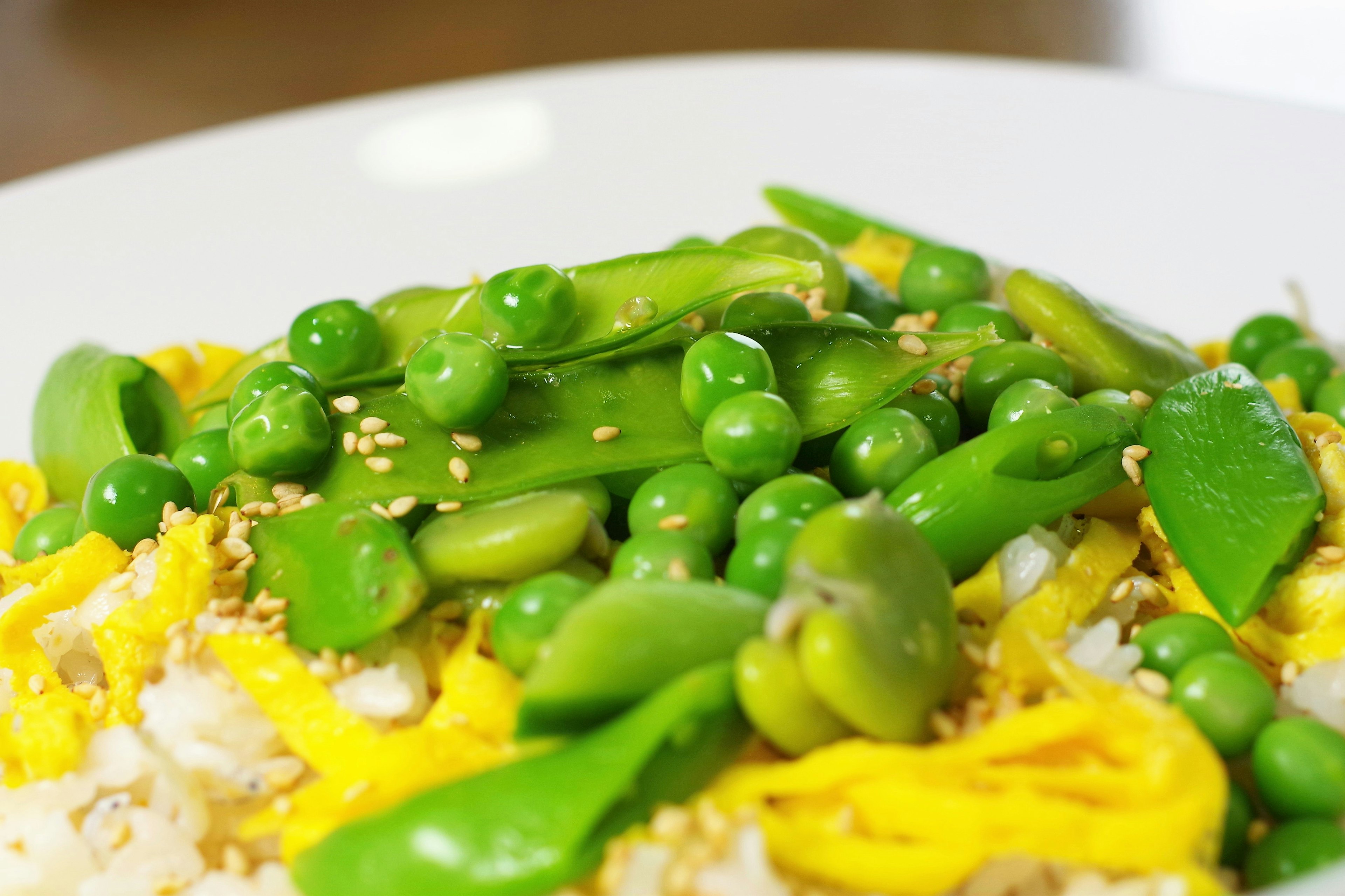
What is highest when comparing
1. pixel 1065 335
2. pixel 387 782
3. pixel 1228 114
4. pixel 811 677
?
pixel 1228 114

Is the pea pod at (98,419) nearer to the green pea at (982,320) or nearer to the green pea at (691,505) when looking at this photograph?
the green pea at (691,505)

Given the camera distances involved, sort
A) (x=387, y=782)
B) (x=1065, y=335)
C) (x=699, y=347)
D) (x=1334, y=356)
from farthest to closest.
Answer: (x=1334, y=356) < (x=1065, y=335) < (x=699, y=347) < (x=387, y=782)

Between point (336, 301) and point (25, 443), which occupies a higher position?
point (336, 301)

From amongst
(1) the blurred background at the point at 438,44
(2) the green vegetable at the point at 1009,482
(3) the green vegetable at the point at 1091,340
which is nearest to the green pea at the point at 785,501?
(2) the green vegetable at the point at 1009,482

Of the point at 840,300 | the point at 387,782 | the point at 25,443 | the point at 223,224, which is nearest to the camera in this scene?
the point at 387,782

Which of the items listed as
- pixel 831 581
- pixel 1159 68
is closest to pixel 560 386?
pixel 831 581

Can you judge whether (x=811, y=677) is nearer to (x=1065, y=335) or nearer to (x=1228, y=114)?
(x=1065, y=335)

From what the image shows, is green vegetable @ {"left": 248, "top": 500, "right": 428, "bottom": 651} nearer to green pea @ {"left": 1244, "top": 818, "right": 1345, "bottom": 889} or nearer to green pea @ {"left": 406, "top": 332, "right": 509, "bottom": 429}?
green pea @ {"left": 406, "top": 332, "right": 509, "bottom": 429}
